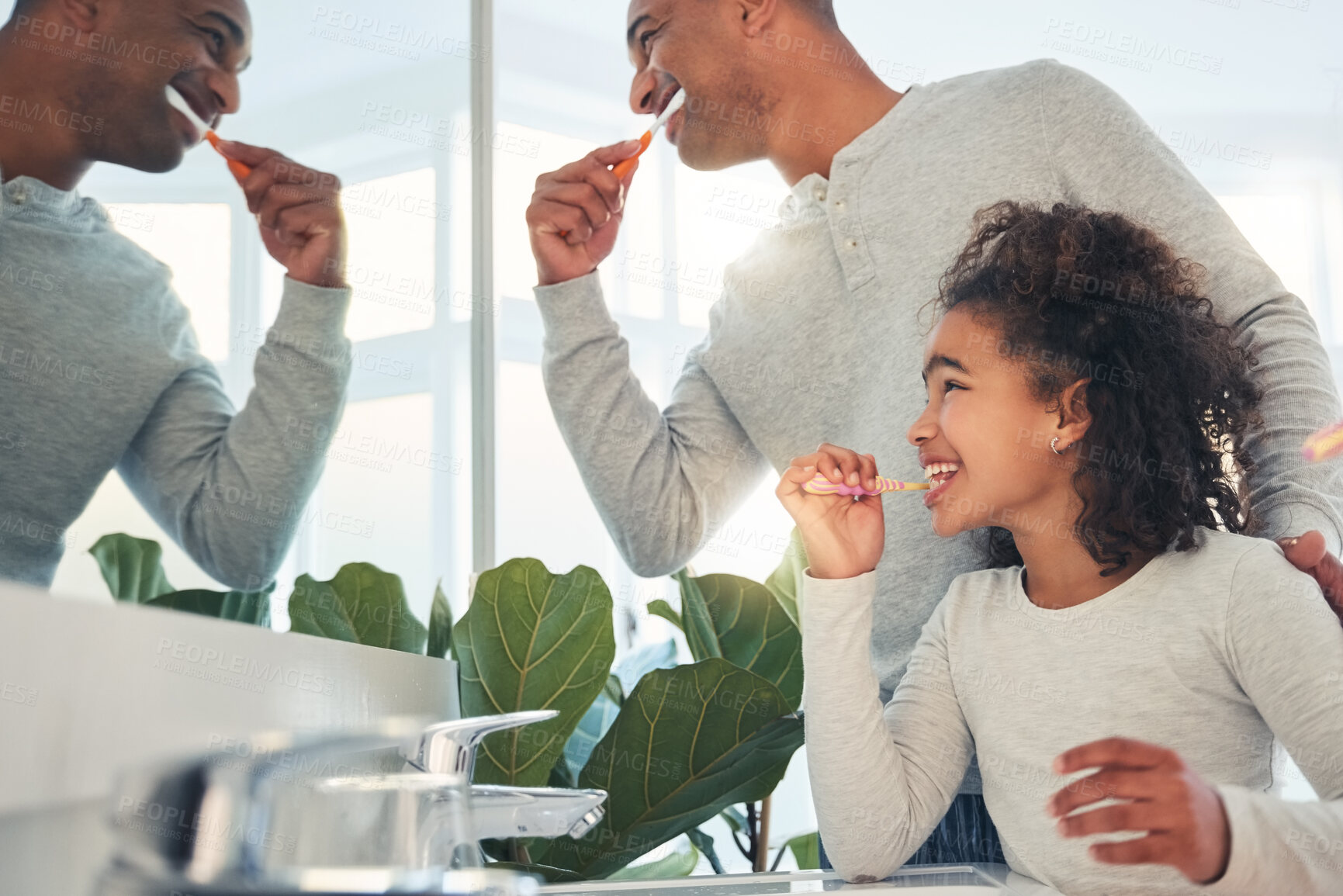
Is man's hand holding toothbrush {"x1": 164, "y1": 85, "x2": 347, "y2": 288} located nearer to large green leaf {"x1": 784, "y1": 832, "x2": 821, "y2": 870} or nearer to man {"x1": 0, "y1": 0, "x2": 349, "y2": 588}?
man {"x1": 0, "y1": 0, "x2": 349, "y2": 588}

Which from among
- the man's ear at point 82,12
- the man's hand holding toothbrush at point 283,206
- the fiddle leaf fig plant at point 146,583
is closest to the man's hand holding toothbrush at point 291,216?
the man's hand holding toothbrush at point 283,206

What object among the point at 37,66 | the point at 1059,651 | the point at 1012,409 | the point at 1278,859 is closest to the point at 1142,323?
the point at 1012,409

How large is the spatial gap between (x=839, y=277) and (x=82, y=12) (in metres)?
0.72

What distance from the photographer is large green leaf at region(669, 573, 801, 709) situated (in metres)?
1.19

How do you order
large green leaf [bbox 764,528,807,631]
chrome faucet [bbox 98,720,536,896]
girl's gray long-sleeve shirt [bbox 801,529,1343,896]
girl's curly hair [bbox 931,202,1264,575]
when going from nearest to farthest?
chrome faucet [bbox 98,720,536,896], girl's gray long-sleeve shirt [bbox 801,529,1343,896], girl's curly hair [bbox 931,202,1264,575], large green leaf [bbox 764,528,807,631]

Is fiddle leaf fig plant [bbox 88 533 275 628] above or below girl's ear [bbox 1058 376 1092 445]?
below

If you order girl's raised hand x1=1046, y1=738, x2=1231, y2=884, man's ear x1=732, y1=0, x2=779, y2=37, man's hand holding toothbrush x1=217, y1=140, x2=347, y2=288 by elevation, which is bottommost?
girl's raised hand x1=1046, y1=738, x2=1231, y2=884

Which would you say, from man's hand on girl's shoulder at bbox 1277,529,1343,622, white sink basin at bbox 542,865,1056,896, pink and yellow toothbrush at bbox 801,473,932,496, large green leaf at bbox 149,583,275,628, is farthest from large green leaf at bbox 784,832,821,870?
large green leaf at bbox 149,583,275,628

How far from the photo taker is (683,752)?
943 millimetres

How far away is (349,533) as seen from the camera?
921 mm

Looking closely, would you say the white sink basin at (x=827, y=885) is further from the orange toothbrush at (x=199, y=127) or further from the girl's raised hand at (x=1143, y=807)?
the orange toothbrush at (x=199, y=127)

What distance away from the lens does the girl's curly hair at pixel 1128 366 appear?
2.61 feet


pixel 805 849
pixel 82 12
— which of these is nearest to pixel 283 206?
pixel 82 12

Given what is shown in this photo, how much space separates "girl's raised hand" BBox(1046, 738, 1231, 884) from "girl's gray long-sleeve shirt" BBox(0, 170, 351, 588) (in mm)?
484
